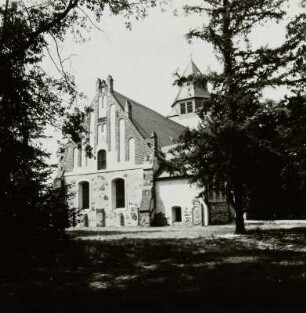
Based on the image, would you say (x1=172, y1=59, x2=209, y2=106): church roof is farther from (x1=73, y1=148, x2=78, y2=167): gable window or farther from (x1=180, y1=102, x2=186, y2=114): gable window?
(x1=73, y1=148, x2=78, y2=167): gable window

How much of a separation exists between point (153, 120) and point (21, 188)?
90.2ft

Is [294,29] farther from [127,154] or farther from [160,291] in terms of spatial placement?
[127,154]

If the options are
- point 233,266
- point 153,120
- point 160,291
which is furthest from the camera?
point 153,120

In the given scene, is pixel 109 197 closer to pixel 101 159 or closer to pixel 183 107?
pixel 101 159

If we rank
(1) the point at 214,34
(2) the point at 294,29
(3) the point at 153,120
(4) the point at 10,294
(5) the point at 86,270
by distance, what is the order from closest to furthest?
(4) the point at 10,294 < (5) the point at 86,270 < (2) the point at 294,29 < (1) the point at 214,34 < (3) the point at 153,120

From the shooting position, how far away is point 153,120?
34.6m

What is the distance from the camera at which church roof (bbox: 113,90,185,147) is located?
30234mm

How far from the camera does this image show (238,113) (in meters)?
16.8

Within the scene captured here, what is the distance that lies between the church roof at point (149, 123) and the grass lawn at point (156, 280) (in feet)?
56.6

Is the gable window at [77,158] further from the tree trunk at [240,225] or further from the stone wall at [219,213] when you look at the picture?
the tree trunk at [240,225]

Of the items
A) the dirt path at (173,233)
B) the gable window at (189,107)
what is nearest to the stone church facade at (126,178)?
the dirt path at (173,233)

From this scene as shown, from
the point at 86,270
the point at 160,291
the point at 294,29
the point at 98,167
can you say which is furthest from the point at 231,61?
the point at 98,167

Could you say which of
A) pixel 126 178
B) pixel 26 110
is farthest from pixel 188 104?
pixel 26 110

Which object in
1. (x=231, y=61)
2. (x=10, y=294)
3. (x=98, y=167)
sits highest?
(x=231, y=61)
